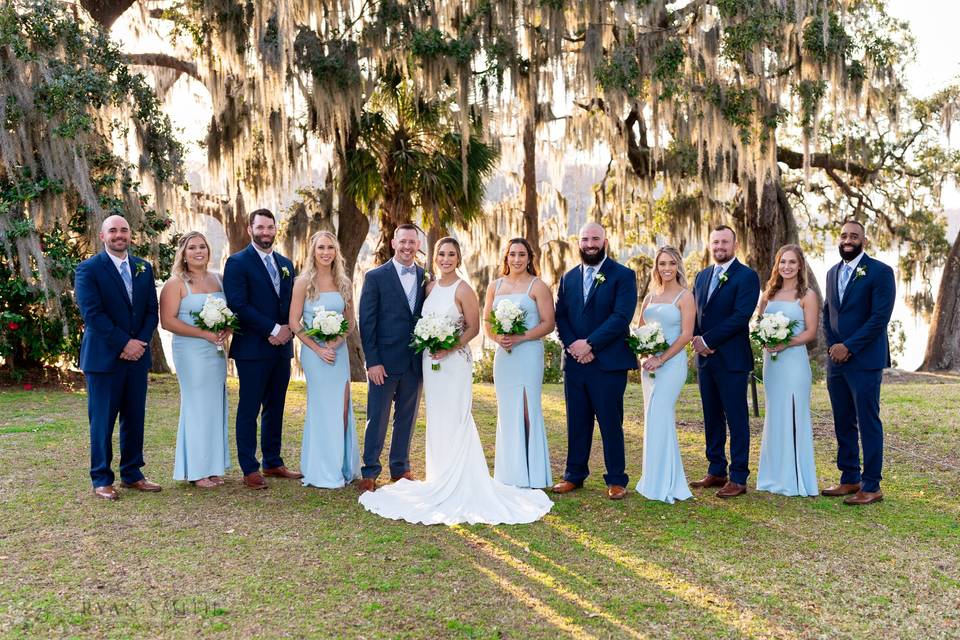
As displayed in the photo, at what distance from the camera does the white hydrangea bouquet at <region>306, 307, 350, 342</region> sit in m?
6.09

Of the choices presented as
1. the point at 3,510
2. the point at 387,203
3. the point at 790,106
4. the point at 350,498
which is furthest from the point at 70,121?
the point at 790,106

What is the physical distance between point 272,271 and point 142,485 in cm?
176

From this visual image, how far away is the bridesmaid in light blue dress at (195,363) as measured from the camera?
6.21 m

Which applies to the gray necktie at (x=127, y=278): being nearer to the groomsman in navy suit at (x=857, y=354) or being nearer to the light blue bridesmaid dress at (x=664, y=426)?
the light blue bridesmaid dress at (x=664, y=426)

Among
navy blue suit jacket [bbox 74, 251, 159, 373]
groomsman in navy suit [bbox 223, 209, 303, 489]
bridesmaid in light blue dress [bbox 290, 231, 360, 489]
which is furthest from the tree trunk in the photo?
navy blue suit jacket [bbox 74, 251, 159, 373]

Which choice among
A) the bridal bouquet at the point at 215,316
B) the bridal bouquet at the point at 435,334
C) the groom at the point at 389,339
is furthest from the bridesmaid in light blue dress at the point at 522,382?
the bridal bouquet at the point at 215,316

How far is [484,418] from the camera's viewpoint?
9914mm

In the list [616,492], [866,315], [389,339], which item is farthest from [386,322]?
[866,315]

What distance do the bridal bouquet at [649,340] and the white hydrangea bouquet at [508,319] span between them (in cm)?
76

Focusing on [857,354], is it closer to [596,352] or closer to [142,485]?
[596,352]

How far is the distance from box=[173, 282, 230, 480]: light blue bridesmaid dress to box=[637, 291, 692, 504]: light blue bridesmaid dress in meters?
3.02

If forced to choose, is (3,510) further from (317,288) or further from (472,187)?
(472,187)

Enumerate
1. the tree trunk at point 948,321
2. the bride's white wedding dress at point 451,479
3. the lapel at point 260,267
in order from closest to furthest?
the bride's white wedding dress at point 451,479 → the lapel at point 260,267 → the tree trunk at point 948,321

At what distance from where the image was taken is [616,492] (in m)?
6.01
